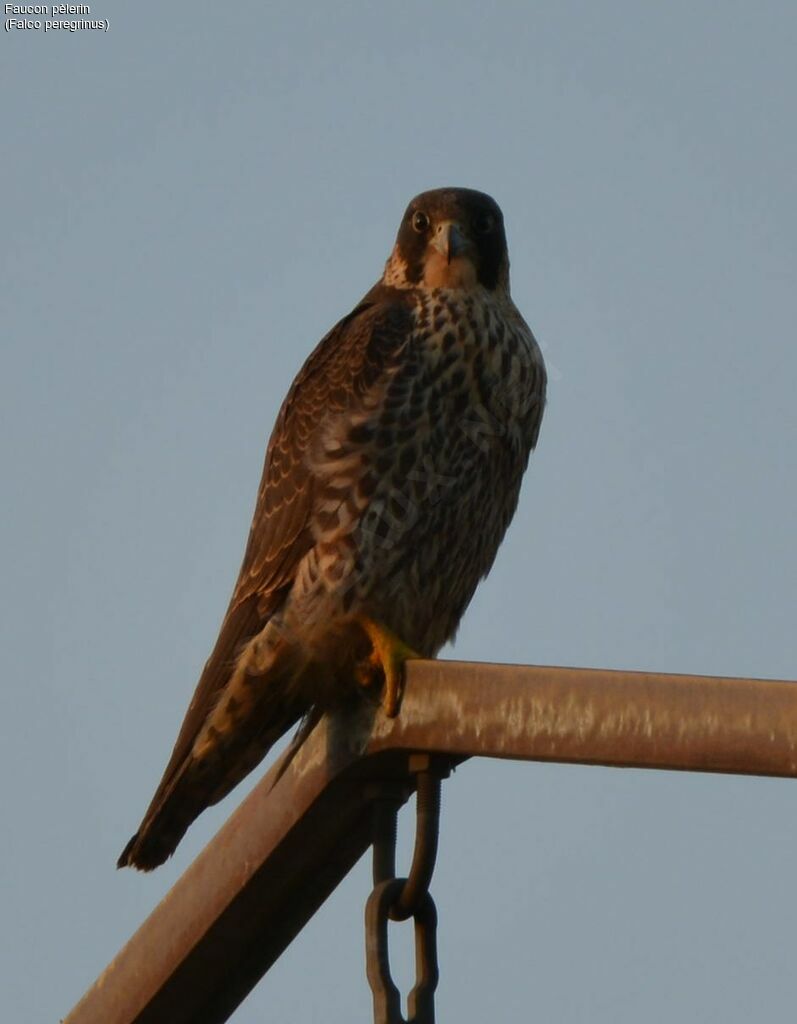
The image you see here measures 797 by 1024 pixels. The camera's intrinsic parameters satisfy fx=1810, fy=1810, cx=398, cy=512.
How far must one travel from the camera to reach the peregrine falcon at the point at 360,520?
412cm

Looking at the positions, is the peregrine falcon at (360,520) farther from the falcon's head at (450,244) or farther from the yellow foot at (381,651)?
the falcon's head at (450,244)

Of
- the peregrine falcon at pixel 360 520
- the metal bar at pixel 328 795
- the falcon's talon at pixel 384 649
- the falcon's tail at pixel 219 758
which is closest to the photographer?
the metal bar at pixel 328 795

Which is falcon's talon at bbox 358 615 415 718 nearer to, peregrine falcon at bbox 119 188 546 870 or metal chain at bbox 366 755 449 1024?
peregrine falcon at bbox 119 188 546 870

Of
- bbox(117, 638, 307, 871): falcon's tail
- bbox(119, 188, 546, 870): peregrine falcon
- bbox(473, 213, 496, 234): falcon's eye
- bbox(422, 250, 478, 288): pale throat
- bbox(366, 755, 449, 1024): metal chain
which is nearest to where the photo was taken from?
bbox(366, 755, 449, 1024): metal chain

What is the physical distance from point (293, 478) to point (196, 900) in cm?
Result: 198

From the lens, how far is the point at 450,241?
185 inches

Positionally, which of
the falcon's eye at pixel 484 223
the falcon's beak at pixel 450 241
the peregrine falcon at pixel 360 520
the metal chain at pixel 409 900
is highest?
the falcon's eye at pixel 484 223

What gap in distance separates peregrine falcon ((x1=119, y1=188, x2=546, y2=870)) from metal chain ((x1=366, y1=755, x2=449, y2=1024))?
4.44 ft

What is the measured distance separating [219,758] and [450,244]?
147 cm

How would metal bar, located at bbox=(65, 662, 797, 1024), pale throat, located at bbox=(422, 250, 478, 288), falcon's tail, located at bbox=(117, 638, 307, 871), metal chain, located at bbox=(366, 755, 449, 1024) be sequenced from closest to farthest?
metal bar, located at bbox=(65, 662, 797, 1024), metal chain, located at bbox=(366, 755, 449, 1024), falcon's tail, located at bbox=(117, 638, 307, 871), pale throat, located at bbox=(422, 250, 478, 288)

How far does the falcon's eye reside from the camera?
15.8 feet

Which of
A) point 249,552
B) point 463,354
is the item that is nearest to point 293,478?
point 249,552

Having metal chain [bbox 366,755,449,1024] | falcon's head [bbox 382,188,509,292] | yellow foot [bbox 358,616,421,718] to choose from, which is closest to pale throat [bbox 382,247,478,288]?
falcon's head [bbox 382,188,509,292]

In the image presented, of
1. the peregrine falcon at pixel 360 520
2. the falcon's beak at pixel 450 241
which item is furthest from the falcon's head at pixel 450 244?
the peregrine falcon at pixel 360 520
